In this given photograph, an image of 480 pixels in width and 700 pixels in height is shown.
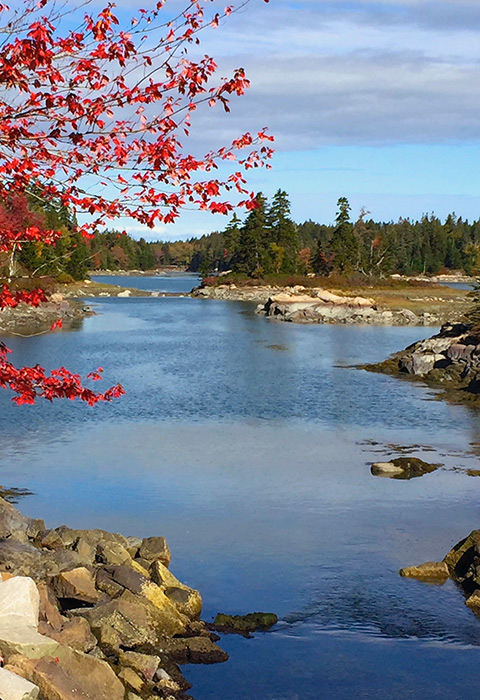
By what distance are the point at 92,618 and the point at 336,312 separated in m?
72.2

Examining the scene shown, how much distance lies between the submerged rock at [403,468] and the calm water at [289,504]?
374 mm

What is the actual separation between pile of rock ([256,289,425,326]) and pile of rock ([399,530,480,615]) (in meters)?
64.0

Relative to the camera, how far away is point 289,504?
18.9 metres

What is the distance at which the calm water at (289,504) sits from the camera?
11625 mm

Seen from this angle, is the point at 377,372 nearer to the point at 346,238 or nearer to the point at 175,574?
the point at 175,574

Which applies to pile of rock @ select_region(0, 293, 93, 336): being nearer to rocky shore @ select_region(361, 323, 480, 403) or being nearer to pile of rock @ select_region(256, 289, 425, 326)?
pile of rock @ select_region(256, 289, 425, 326)

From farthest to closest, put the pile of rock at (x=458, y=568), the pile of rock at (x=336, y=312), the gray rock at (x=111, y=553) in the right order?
the pile of rock at (x=336, y=312) < the pile of rock at (x=458, y=568) < the gray rock at (x=111, y=553)

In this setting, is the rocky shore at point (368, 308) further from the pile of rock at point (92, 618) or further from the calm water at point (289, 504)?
the pile of rock at point (92, 618)

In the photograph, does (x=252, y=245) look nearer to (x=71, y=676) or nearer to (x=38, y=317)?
(x=38, y=317)

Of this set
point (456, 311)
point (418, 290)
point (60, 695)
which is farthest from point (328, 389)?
Result: point (418, 290)

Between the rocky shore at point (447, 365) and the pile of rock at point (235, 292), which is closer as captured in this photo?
the rocky shore at point (447, 365)

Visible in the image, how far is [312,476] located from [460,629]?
29.5 feet

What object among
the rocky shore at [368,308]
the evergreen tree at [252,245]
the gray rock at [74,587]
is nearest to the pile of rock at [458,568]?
the gray rock at [74,587]

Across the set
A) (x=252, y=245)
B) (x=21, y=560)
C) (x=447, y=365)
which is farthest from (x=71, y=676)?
(x=252, y=245)
